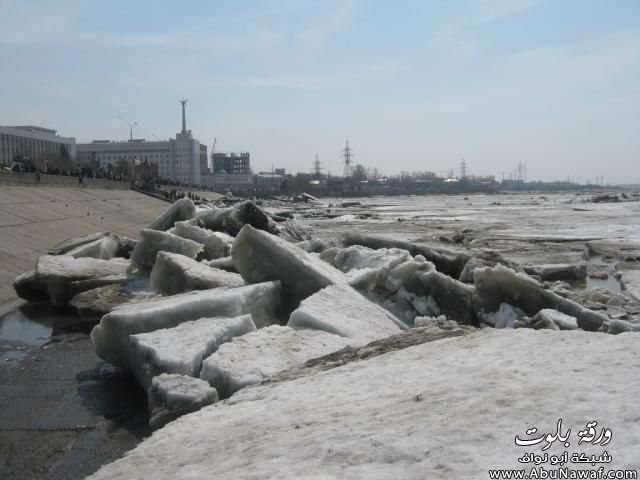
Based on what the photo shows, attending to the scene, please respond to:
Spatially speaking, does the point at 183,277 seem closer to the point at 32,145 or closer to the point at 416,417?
the point at 416,417

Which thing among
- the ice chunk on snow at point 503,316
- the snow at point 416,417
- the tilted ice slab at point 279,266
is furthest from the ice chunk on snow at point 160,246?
the snow at point 416,417

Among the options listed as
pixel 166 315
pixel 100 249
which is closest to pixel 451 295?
pixel 166 315

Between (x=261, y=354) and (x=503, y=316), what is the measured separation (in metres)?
3.47

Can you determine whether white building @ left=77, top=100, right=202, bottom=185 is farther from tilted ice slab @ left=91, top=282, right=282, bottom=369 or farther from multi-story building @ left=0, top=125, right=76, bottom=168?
tilted ice slab @ left=91, top=282, right=282, bottom=369

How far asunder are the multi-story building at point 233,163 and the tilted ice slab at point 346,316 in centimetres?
16445

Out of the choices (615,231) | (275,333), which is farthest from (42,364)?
(615,231)

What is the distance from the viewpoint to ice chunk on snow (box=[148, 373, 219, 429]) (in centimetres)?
407

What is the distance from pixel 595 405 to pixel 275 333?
294cm

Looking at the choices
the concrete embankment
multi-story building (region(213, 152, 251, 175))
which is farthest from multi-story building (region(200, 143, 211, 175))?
the concrete embankment

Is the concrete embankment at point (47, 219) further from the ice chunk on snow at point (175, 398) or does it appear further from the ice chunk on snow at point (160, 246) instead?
the ice chunk on snow at point (175, 398)

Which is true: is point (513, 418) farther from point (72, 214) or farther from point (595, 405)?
point (72, 214)

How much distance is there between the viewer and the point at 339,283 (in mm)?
6637

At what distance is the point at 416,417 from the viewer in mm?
3010

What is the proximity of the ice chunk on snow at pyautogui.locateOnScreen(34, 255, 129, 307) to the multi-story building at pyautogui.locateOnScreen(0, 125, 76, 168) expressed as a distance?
73725 millimetres
